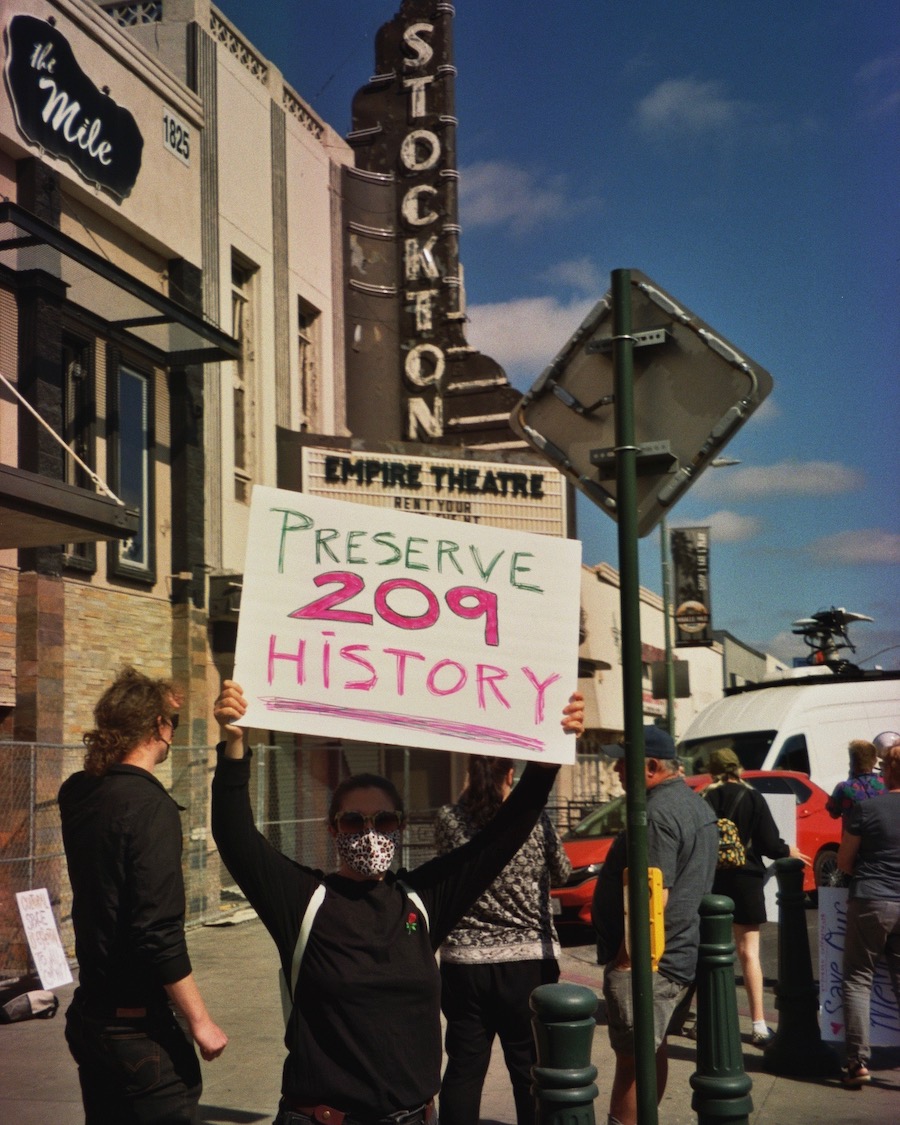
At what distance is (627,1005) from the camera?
5754 millimetres

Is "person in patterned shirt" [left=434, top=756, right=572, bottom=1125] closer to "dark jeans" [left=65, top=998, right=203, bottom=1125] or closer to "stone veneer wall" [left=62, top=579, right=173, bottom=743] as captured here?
"dark jeans" [left=65, top=998, right=203, bottom=1125]

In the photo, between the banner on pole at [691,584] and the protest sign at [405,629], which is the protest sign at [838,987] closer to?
the protest sign at [405,629]

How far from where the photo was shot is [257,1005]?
10508 mm

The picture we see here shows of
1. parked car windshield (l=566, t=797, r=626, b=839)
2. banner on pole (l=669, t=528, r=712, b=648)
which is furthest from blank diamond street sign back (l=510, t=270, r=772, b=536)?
banner on pole (l=669, t=528, r=712, b=648)

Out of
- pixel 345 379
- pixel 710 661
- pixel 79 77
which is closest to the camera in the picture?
pixel 79 77

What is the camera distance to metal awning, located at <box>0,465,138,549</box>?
1112 cm

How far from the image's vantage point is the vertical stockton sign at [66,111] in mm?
13992

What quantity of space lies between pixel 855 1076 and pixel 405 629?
501cm

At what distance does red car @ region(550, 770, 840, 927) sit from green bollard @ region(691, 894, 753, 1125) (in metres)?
7.14

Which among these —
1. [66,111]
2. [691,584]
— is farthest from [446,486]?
[66,111]

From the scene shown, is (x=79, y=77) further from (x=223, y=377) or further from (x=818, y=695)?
(x=818, y=695)

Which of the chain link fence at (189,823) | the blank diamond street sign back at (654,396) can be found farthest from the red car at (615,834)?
the blank diamond street sign back at (654,396)

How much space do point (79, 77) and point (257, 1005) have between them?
10033 mm

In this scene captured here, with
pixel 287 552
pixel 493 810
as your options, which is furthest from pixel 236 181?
pixel 287 552
